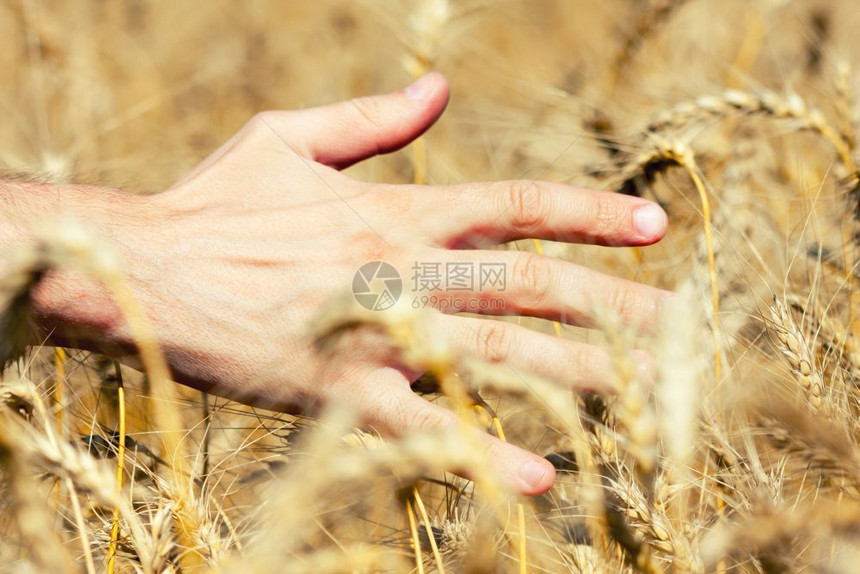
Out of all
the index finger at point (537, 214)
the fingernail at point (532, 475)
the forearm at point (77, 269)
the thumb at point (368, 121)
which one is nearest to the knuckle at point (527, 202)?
the index finger at point (537, 214)

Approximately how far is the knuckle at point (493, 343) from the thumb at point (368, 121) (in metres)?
0.39

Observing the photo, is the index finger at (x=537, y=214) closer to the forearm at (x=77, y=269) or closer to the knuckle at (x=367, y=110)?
the knuckle at (x=367, y=110)

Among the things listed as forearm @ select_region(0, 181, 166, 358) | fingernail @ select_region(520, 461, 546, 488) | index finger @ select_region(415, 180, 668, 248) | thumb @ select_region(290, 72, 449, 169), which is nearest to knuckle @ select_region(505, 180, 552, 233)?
index finger @ select_region(415, 180, 668, 248)

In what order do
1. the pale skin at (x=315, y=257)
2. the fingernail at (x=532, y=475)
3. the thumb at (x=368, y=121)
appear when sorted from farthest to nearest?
the thumb at (x=368, y=121) → the pale skin at (x=315, y=257) → the fingernail at (x=532, y=475)

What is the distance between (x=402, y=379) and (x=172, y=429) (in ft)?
1.55

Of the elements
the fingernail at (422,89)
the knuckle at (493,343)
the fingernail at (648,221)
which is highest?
the fingernail at (422,89)

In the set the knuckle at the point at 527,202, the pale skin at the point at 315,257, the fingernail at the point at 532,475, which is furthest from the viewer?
the knuckle at the point at 527,202

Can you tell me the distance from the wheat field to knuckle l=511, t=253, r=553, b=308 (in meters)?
0.13

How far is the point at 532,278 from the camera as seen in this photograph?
1123mm

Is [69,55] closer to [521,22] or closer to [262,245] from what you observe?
[262,245]

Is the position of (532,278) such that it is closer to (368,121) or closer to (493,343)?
(493,343)

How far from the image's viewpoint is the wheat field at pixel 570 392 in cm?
63

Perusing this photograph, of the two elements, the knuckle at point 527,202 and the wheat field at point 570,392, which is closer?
the wheat field at point 570,392

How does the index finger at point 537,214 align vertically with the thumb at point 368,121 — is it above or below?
below
